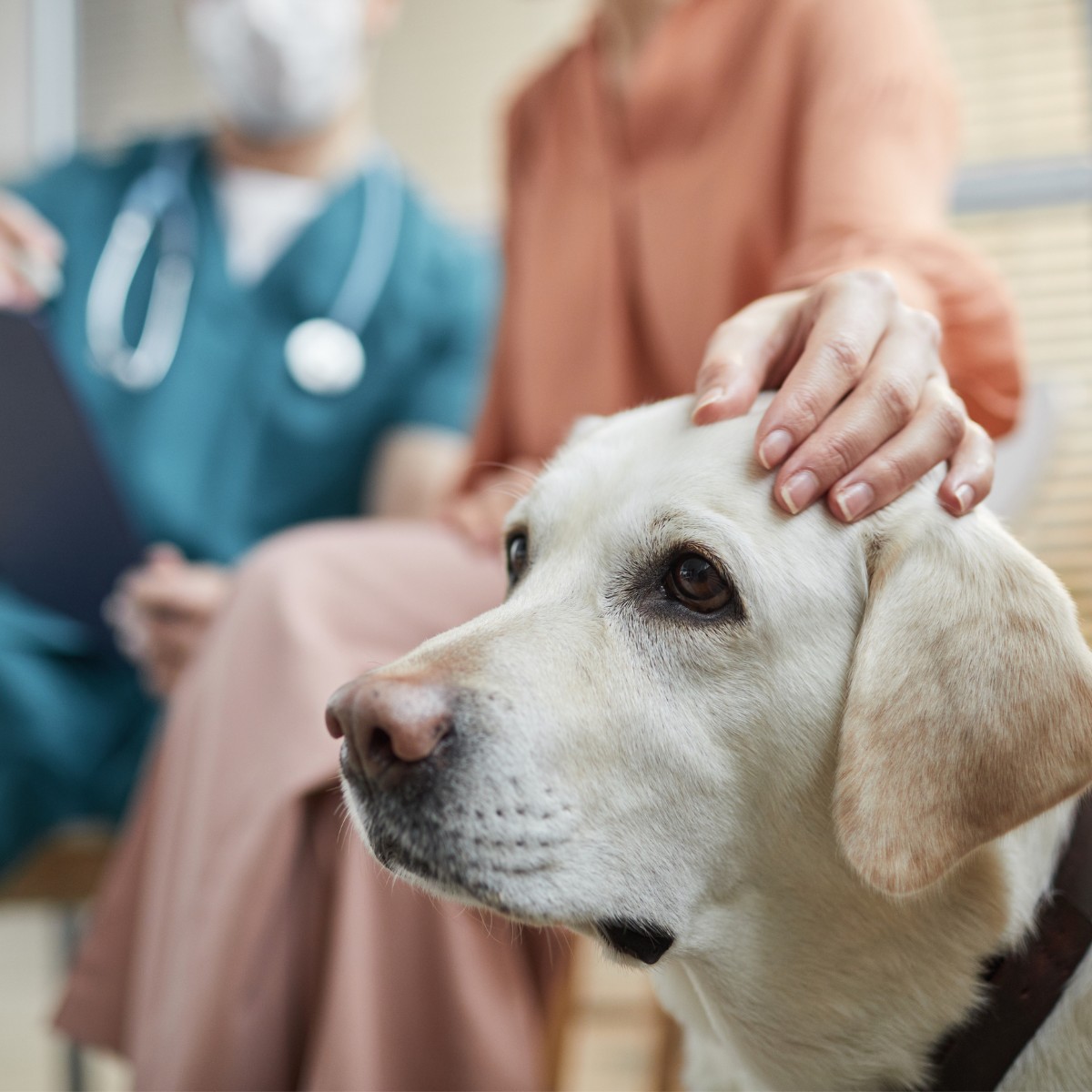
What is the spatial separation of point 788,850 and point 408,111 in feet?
8.44

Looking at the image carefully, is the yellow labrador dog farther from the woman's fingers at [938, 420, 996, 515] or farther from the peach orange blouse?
the peach orange blouse

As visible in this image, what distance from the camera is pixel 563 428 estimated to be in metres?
1.43

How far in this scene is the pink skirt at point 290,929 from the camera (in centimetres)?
96

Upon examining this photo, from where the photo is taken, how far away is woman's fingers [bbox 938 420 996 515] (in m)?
0.75

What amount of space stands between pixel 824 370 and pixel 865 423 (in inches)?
1.9

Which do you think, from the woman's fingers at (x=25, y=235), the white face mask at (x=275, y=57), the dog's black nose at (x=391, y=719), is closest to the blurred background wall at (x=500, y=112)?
the white face mask at (x=275, y=57)

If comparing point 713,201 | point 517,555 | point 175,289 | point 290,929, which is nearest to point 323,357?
point 175,289

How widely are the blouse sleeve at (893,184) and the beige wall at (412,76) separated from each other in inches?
60.8

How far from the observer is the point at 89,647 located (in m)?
1.78

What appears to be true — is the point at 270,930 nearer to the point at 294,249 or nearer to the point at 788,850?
the point at 788,850

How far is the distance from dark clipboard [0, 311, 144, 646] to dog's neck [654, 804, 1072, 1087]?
1154mm

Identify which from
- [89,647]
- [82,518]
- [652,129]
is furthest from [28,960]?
[652,129]

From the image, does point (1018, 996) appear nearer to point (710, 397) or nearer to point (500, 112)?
point (710, 397)

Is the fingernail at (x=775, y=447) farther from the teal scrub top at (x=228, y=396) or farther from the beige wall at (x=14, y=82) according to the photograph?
the beige wall at (x=14, y=82)
